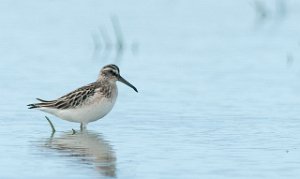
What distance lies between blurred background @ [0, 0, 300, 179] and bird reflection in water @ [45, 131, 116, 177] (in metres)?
0.02

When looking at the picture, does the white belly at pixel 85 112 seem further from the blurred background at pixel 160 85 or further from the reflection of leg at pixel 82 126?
the blurred background at pixel 160 85

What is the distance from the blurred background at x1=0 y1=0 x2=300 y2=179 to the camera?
12750 millimetres

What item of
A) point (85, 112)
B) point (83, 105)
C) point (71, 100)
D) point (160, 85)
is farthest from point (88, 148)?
point (160, 85)

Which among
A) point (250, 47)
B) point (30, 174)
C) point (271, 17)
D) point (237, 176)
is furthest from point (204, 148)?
point (271, 17)

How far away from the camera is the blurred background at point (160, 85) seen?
12750 millimetres

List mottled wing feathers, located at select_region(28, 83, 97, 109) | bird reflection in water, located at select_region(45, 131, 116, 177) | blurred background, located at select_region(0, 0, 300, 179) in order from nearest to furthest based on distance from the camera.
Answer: bird reflection in water, located at select_region(45, 131, 116, 177) < blurred background, located at select_region(0, 0, 300, 179) < mottled wing feathers, located at select_region(28, 83, 97, 109)

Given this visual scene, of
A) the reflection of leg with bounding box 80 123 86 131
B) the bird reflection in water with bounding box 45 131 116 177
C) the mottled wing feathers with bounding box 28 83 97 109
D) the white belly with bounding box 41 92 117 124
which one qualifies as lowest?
the bird reflection in water with bounding box 45 131 116 177

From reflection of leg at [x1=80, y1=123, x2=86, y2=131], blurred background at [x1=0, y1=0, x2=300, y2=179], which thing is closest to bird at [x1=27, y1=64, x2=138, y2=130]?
reflection of leg at [x1=80, y1=123, x2=86, y2=131]

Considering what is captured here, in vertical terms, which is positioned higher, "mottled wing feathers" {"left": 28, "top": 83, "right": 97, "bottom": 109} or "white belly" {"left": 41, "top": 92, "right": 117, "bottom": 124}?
"mottled wing feathers" {"left": 28, "top": 83, "right": 97, "bottom": 109}

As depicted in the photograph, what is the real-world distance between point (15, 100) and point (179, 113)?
2.77m

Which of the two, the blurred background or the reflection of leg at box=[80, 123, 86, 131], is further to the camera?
the reflection of leg at box=[80, 123, 86, 131]

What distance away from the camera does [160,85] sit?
1825cm

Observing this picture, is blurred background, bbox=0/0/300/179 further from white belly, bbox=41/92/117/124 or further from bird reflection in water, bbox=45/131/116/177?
white belly, bbox=41/92/117/124

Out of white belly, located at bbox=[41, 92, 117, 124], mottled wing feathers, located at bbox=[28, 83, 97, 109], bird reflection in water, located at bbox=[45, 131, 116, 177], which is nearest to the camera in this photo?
bird reflection in water, located at bbox=[45, 131, 116, 177]
